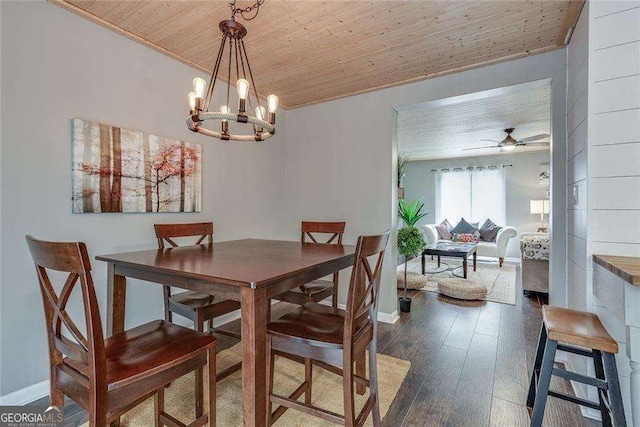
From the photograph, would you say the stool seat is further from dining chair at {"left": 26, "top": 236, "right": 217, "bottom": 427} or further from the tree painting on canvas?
the tree painting on canvas

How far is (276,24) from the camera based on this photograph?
6.73 ft

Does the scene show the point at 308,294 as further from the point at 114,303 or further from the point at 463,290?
the point at 463,290

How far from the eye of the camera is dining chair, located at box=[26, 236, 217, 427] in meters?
0.95

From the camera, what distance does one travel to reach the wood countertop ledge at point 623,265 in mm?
1069

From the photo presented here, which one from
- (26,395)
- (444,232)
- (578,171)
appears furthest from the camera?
(444,232)

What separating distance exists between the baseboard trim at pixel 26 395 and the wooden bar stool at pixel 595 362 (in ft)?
8.85

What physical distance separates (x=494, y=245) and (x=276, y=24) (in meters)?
5.72

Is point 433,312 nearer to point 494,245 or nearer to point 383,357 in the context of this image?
point 383,357

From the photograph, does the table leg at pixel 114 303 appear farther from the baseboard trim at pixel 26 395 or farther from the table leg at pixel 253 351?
the table leg at pixel 253 351

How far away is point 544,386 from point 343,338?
93cm

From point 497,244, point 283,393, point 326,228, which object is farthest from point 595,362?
point 497,244

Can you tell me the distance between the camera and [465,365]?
216 cm

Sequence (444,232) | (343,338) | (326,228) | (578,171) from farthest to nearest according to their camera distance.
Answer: (444,232) → (326,228) → (578,171) → (343,338)

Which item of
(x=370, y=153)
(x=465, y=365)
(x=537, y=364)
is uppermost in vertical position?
(x=370, y=153)
